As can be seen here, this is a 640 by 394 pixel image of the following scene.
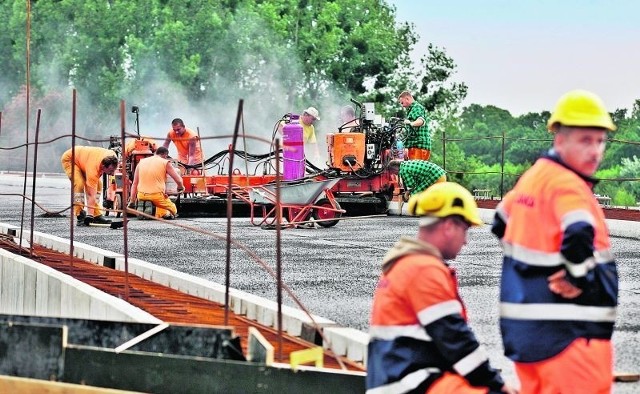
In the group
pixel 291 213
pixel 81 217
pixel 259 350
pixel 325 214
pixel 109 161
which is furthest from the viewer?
pixel 81 217

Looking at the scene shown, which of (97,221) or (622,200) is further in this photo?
(622,200)

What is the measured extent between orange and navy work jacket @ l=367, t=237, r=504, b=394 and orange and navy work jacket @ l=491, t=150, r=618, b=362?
0.24 metres

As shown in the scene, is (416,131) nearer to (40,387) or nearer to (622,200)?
(40,387)

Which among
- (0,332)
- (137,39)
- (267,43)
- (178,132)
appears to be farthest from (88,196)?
(137,39)

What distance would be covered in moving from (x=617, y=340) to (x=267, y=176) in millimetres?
14380

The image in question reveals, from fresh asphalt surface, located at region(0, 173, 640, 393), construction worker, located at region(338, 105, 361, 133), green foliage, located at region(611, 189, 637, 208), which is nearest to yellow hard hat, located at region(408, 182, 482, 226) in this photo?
fresh asphalt surface, located at region(0, 173, 640, 393)

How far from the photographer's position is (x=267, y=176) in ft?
79.4

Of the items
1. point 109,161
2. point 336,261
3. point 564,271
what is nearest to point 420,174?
point 336,261

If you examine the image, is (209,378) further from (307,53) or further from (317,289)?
(307,53)

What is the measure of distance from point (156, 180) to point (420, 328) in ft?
56.0

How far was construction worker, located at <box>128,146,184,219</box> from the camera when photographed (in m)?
22.7

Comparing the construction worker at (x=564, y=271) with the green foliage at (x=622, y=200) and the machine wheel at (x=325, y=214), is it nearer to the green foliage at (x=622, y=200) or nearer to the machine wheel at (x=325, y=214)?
the machine wheel at (x=325, y=214)

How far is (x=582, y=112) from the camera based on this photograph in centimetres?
606

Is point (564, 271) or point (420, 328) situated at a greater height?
point (564, 271)
